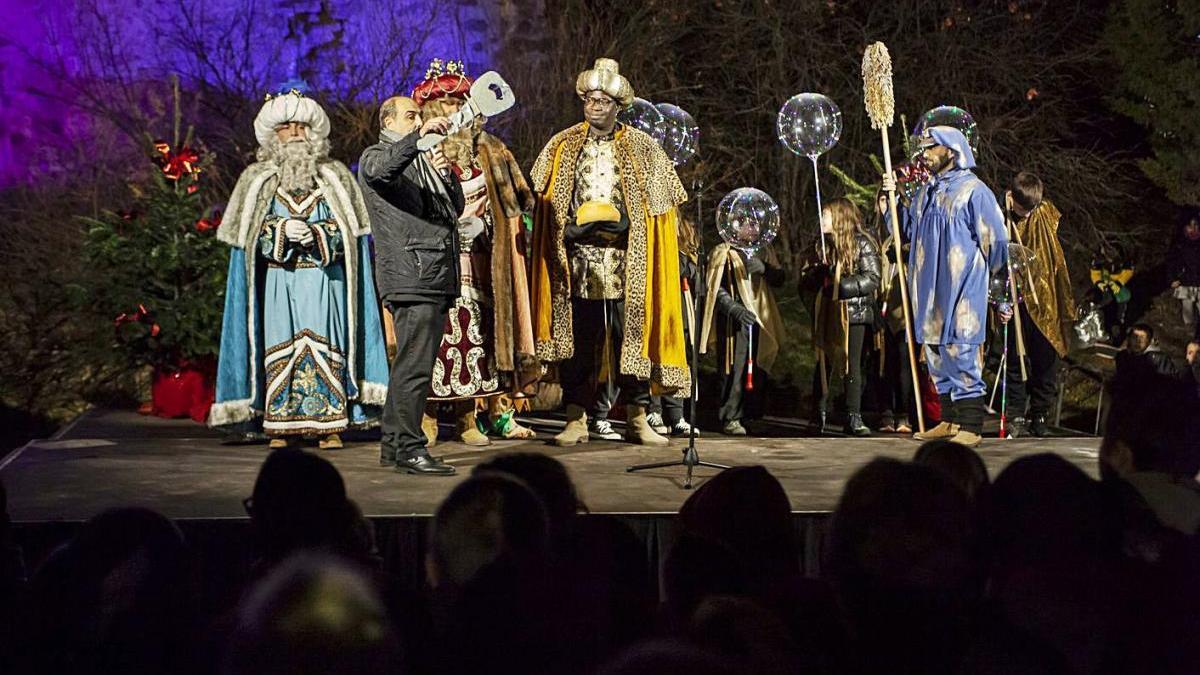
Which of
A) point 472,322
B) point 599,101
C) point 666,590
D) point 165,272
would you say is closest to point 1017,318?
point 599,101

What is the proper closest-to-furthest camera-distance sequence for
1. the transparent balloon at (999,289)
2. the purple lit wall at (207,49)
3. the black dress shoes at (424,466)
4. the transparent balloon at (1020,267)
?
the black dress shoes at (424,466), the transparent balloon at (999,289), the transparent balloon at (1020,267), the purple lit wall at (207,49)

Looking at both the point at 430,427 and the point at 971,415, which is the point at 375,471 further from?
the point at 971,415

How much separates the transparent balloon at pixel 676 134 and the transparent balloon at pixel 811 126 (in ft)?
2.31

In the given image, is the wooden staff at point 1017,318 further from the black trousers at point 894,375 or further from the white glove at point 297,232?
the white glove at point 297,232

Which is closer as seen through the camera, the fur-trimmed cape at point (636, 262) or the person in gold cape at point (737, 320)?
the fur-trimmed cape at point (636, 262)

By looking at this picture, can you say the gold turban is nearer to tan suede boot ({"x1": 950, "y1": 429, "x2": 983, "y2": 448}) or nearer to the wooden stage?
the wooden stage

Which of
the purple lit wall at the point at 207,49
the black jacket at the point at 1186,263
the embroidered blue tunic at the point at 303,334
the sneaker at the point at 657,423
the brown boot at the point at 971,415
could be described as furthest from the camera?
the purple lit wall at the point at 207,49

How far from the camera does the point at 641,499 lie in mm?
5738

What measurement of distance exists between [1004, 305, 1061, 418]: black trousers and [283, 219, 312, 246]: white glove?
4.28 metres

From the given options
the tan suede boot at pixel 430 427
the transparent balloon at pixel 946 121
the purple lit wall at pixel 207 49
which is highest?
the purple lit wall at pixel 207 49

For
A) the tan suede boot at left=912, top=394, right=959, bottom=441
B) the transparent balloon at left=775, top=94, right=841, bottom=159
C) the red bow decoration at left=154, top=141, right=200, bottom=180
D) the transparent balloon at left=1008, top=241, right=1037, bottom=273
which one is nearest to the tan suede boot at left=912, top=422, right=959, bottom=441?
the tan suede boot at left=912, top=394, right=959, bottom=441

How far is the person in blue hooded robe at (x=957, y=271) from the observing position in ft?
25.9

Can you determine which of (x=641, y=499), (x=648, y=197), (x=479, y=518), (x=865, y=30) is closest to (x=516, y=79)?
(x=865, y=30)

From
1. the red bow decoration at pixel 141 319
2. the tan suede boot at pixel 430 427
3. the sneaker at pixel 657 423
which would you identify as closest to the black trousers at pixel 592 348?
the tan suede boot at pixel 430 427
